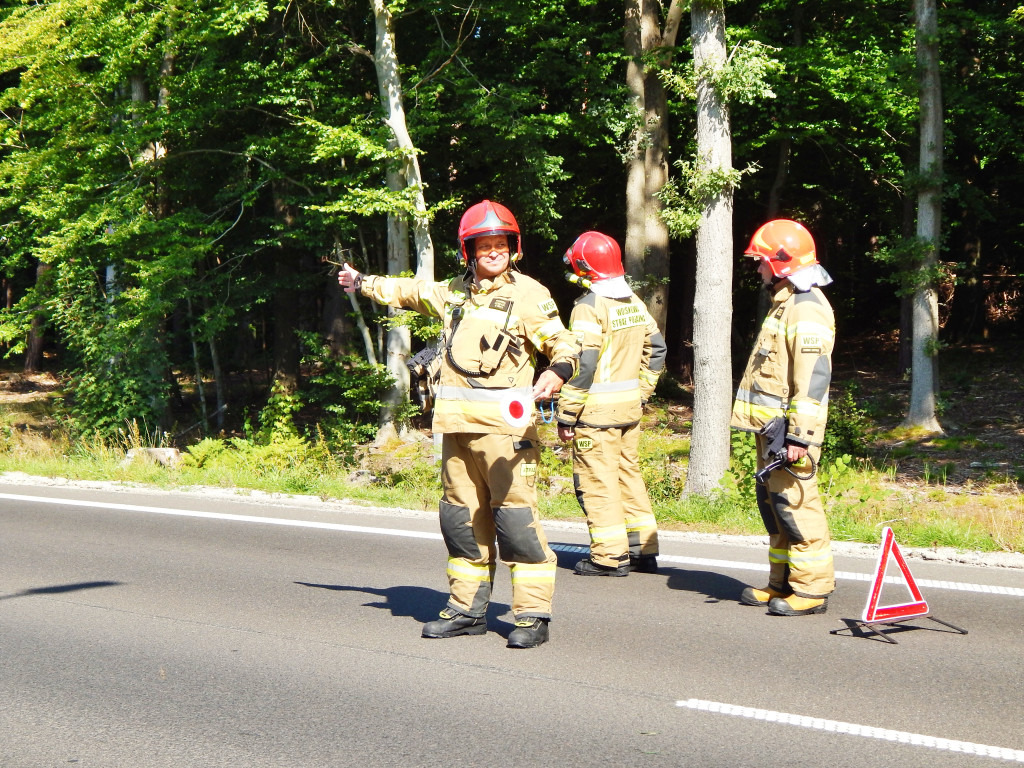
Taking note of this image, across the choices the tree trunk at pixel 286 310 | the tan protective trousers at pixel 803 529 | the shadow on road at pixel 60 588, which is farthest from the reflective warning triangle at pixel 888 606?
the tree trunk at pixel 286 310

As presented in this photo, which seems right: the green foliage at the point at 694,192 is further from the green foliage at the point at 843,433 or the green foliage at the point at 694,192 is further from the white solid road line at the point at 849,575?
the green foliage at the point at 843,433

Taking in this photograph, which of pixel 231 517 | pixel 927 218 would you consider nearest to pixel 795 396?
pixel 231 517

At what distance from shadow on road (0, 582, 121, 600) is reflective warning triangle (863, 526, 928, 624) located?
4851 mm

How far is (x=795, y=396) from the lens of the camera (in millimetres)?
5859

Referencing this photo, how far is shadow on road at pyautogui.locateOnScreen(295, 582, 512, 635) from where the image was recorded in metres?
6.06

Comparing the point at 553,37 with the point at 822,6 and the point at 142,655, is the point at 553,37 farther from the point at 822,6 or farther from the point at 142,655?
the point at 142,655

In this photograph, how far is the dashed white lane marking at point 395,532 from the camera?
265 inches

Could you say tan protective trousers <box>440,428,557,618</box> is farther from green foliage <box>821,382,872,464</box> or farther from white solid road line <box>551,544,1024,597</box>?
green foliage <box>821,382,872,464</box>

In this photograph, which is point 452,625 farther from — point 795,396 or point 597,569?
point 795,396

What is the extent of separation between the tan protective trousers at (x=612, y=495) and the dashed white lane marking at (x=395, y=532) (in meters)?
0.55

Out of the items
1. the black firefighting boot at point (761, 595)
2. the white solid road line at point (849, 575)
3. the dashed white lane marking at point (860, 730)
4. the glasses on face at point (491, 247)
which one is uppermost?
the glasses on face at point (491, 247)

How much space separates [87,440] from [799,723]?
16840 mm

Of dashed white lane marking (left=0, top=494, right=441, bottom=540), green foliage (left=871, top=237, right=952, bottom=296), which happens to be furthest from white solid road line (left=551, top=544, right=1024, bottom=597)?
green foliage (left=871, top=237, right=952, bottom=296)

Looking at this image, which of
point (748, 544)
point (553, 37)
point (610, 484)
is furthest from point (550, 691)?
point (553, 37)
